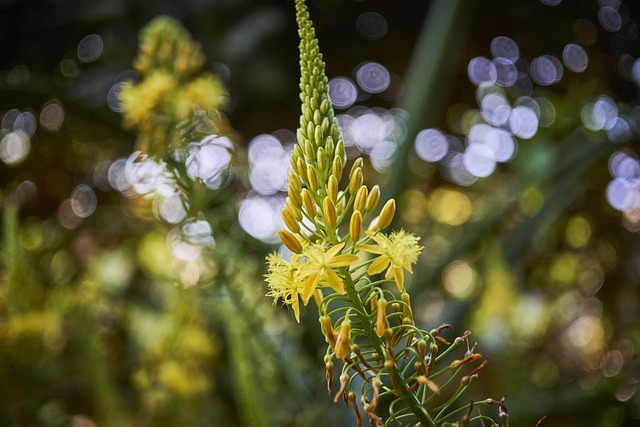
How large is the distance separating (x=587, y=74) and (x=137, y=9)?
5.15ft

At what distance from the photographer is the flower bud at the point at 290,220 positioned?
1.27 ft

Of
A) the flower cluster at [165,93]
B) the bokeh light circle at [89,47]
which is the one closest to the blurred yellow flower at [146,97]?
the flower cluster at [165,93]

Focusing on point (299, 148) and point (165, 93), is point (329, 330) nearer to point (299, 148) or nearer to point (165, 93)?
point (299, 148)

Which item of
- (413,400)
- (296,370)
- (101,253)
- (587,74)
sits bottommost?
(101,253)

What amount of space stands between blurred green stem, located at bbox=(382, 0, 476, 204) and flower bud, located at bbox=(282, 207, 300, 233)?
2.61 ft

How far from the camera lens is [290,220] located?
387 mm

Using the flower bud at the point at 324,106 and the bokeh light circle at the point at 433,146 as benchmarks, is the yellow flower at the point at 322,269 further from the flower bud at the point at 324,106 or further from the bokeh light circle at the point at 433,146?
the bokeh light circle at the point at 433,146

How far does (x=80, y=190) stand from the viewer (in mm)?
2264

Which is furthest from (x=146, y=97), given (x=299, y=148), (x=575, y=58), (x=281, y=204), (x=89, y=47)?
(x=575, y=58)

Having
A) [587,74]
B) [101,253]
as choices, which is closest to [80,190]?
[101,253]

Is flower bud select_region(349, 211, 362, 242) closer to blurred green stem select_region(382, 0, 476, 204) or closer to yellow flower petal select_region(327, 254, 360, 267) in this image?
yellow flower petal select_region(327, 254, 360, 267)

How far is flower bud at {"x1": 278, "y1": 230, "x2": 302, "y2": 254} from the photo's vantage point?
1.26ft

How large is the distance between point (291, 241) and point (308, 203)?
0.09 ft

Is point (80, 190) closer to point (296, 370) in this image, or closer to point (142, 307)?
point (142, 307)
